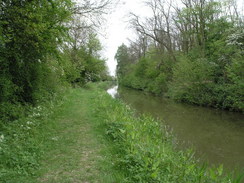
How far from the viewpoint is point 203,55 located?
849 inches

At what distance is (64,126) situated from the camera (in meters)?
7.98

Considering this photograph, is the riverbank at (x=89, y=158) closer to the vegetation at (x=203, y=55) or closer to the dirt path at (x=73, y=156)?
the dirt path at (x=73, y=156)

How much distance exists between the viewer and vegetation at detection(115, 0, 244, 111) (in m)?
15.9

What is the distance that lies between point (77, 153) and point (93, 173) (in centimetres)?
120

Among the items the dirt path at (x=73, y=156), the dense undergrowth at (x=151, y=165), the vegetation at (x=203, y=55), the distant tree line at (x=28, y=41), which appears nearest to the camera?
the dense undergrowth at (x=151, y=165)

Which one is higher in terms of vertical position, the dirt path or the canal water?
the dirt path

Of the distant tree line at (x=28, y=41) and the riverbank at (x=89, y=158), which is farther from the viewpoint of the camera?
the distant tree line at (x=28, y=41)

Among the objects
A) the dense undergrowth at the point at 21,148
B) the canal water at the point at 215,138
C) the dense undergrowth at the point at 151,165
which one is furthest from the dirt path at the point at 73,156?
the canal water at the point at 215,138

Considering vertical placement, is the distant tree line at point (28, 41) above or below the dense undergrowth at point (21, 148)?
above

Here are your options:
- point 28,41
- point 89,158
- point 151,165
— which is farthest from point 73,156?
point 28,41

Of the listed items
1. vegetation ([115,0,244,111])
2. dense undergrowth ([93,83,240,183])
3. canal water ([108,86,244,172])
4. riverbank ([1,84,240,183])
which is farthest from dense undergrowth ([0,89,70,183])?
vegetation ([115,0,244,111])

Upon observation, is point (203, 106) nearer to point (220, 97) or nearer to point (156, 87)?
point (220, 97)

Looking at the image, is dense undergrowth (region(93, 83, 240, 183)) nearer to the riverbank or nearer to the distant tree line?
the riverbank

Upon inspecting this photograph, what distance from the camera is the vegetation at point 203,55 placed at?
626 inches
